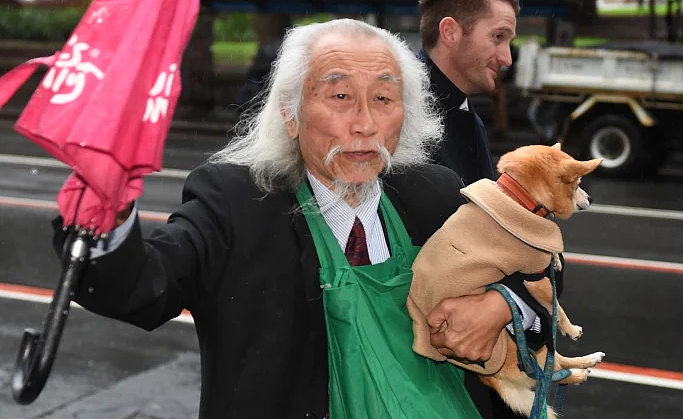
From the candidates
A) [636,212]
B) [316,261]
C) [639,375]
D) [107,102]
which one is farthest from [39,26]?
[107,102]

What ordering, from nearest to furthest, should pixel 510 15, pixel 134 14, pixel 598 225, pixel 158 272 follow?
pixel 134 14
pixel 158 272
pixel 510 15
pixel 598 225

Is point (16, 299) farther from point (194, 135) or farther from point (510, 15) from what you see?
point (194, 135)

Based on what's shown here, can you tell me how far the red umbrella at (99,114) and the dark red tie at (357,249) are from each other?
0.80 meters

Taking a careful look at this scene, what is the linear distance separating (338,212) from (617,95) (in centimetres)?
1313

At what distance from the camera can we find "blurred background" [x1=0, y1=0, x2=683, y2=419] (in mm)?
6250

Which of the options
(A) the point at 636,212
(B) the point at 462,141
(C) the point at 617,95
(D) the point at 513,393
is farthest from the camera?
(C) the point at 617,95

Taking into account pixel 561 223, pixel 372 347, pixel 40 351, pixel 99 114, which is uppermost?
pixel 99 114

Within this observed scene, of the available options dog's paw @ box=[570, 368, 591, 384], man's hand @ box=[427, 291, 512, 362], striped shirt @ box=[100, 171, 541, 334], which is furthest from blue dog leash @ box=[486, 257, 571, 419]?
striped shirt @ box=[100, 171, 541, 334]

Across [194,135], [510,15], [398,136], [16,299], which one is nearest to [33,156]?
[194,135]

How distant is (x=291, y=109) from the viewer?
2.73 meters

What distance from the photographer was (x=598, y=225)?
1159 cm

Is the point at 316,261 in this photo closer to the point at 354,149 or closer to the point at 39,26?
the point at 354,149

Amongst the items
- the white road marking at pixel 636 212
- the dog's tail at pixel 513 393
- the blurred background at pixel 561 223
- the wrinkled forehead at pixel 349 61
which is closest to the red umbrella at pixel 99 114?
the wrinkled forehead at pixel 349 61

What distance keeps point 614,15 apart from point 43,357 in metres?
33.0
